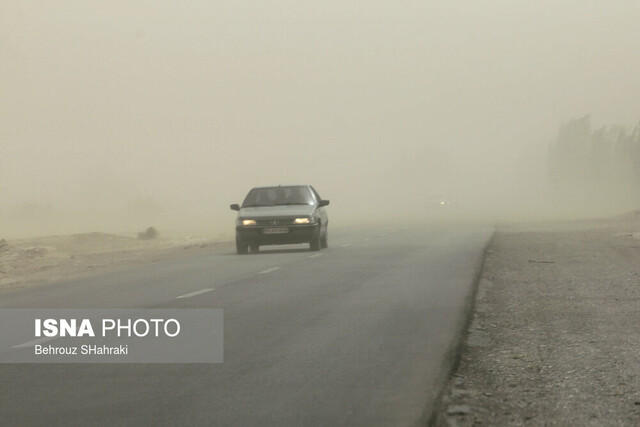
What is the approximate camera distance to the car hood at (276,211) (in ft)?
80.9

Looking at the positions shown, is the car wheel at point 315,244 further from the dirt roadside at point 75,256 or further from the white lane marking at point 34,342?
the white lane marking at point 34,342

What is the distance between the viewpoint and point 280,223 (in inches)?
964

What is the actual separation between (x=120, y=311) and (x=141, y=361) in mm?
3758

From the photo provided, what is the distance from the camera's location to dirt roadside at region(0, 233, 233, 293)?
2145 centimetres

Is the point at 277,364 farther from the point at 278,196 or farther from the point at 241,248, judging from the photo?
the point at 278,196

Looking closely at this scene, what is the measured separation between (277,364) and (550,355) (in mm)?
2212

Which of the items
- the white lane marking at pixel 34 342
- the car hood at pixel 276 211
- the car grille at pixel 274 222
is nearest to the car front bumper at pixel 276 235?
the car grille at pixel 274 222

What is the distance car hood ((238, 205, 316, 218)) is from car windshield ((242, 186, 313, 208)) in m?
0.43

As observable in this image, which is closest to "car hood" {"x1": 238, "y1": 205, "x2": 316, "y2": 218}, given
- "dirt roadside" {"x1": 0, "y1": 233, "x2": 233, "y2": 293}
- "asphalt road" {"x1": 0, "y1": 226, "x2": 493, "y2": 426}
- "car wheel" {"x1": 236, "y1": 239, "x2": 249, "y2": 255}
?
"car wheel" {"x1": 236, "y1": 239, "x2": 249, "y2": 255}

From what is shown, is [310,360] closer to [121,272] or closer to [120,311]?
[120,311]

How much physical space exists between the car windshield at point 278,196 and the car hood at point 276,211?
43 cm

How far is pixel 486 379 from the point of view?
6.80 m

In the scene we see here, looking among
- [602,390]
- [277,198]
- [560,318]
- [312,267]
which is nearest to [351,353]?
[602,390]

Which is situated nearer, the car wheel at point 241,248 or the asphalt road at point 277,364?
the asphalt road at point 277,364
